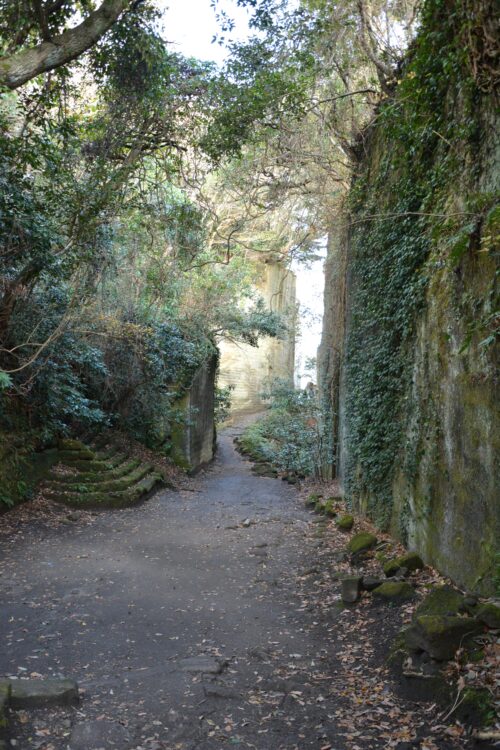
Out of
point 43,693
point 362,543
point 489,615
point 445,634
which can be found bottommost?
point 43,693

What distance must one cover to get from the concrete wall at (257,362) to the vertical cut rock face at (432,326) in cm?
1904

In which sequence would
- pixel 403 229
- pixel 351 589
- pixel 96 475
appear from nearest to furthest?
pixel 351 589 → pixel 403 229 → pixel 96 475

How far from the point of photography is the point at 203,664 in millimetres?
4508

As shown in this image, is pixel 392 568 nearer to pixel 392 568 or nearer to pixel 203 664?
pixel 392 568

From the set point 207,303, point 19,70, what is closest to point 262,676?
point 19,70

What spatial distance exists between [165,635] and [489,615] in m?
2.81

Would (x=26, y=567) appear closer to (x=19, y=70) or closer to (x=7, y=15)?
(x=19, y=70)

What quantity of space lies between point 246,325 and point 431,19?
12630mm

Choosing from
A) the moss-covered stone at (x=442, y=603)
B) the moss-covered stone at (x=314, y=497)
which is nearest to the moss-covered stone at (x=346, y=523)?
the moss-covered stone at (x=314, y=497)

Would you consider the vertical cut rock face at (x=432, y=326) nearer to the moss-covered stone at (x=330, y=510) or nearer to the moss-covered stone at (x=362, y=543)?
the moss-covered stone at (x=362, y=543)

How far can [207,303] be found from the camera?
17.0 metres

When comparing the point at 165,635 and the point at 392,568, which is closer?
the point at 165,635

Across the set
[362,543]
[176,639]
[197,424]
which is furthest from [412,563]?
[197,424]

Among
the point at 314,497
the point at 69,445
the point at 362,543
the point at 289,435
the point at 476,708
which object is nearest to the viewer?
the point at 476,708
